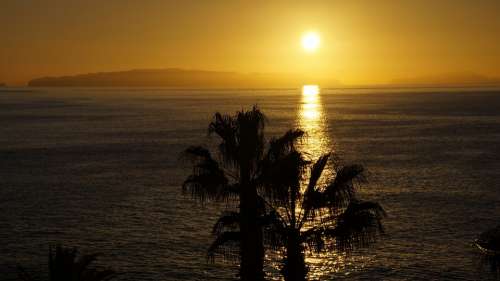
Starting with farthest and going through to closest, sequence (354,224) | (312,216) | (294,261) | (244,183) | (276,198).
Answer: (244,183)
(276,198)
(312,216)
(294,261)
(354,224)

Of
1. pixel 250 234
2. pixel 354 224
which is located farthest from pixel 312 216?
pixel 250 234

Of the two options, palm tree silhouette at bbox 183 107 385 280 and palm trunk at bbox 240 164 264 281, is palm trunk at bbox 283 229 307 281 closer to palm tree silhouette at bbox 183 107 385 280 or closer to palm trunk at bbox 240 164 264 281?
palm tree silhouette at bbox 183 107 385 280

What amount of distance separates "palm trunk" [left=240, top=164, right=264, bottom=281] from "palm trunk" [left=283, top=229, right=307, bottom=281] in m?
2.01

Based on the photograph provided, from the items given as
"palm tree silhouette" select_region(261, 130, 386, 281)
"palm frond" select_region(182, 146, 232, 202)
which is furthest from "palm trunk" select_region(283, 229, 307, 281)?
"palm frond" select_region(182, 146, 232, 202)

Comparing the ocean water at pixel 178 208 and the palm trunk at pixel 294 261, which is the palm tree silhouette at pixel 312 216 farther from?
the ocean water at pixel 178 208

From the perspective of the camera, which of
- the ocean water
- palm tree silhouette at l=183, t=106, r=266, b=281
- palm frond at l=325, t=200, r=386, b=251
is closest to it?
palm frond at l=325, t=200, r=386, b=251

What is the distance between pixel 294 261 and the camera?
2469 centimetres

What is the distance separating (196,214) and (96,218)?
9.16 metres

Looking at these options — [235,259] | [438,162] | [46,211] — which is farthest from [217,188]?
[438,162]

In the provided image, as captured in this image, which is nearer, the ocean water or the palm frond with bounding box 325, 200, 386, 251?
the palm frond with bounding box 325, 200, 386, 251

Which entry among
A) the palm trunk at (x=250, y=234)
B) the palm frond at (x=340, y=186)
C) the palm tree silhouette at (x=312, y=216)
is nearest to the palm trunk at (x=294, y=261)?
the palm tree silhouette at (x=312, y=216)

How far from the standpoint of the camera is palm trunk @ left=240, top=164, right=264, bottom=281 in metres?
26.6

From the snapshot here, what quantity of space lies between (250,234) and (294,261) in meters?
2.70

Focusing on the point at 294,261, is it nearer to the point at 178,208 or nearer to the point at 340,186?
the point at 340,186
